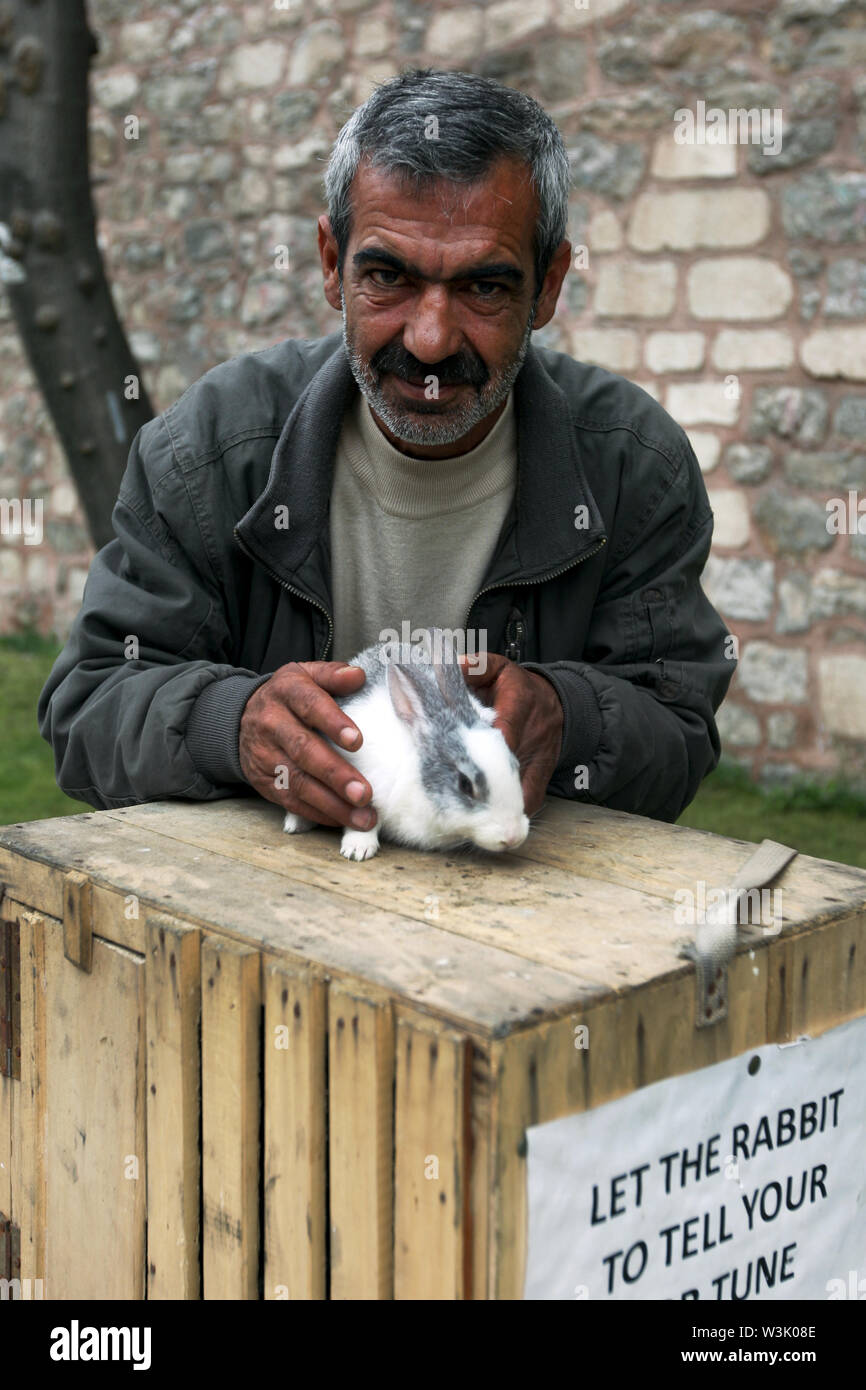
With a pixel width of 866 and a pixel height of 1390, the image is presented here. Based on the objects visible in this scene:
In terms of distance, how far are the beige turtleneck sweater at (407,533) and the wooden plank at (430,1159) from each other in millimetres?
1407

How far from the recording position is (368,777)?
2211 millimetres

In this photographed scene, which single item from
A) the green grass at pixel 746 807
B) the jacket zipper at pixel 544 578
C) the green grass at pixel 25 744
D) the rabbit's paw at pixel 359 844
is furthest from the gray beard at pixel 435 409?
the green grass at pixel 746 807

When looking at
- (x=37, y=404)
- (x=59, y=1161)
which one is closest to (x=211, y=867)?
(x=59, y=1161)

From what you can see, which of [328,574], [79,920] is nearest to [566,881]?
[79,920]

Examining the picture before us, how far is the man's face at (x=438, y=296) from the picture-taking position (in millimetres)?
2439

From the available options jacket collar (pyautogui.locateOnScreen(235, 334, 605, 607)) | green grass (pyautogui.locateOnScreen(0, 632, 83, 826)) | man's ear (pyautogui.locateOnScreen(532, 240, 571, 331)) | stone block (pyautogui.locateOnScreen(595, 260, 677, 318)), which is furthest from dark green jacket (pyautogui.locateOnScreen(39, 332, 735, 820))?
stone block (pyautogui.locateOnScreen(595, 260, 677, 318))

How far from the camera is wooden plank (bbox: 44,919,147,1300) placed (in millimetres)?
1934

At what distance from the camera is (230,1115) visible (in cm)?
179

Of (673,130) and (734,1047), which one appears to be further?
(673,130)

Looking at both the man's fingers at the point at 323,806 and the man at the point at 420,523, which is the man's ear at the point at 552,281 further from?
the man's fingers at the point at 323,806

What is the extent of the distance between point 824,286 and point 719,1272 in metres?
4.63

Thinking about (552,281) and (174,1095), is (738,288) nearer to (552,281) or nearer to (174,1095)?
(552,281)

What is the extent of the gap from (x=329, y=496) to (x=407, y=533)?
0.19 metres

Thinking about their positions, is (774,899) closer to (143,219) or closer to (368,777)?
(368,777)
